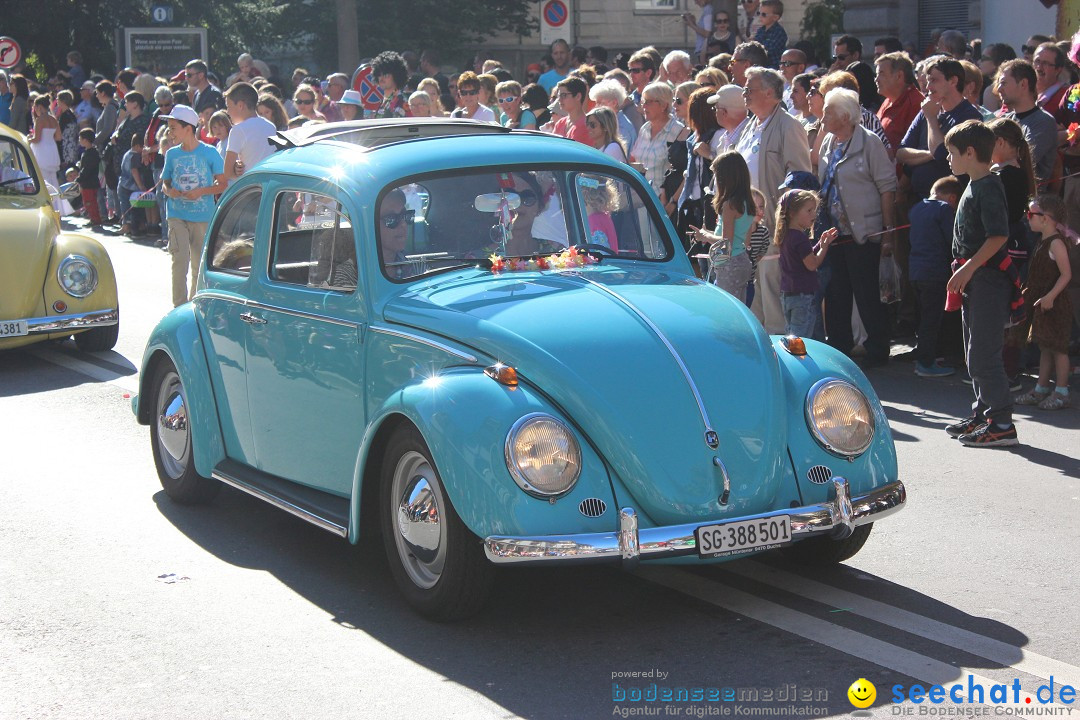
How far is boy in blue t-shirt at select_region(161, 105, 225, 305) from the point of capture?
1287 centimetres

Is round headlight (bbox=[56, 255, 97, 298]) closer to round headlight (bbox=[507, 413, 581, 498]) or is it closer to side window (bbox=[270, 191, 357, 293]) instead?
side window (bbox=[270, 191, 357, 293])

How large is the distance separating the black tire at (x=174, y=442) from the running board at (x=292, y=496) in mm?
404

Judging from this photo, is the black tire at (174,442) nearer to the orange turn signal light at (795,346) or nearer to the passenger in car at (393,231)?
the passenger in car at (393,231)

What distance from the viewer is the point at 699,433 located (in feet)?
17.7

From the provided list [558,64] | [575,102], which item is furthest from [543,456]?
[558,64]

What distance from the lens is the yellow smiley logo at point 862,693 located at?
4707 millimetres

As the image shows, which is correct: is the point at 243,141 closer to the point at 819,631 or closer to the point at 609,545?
the point at 609,545

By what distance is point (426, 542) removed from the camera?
5574 millimetres

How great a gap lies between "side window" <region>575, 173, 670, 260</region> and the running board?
5.73 feet

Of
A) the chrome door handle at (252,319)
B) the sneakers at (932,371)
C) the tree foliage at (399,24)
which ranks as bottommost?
the sneakers at (932,371)

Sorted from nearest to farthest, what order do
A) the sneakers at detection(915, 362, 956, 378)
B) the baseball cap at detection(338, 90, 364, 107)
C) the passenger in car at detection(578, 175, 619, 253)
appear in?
the passenger in car at detection(578, 175, 619, 253), the sneakers at detection(915, 362, 956, 378), the baseball cap at detection(338, 90, 364, 107)

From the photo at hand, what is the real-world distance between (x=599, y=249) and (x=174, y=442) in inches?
102

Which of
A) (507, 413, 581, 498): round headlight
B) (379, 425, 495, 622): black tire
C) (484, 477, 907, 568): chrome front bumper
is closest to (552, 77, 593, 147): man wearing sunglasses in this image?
(379, 425, 495, 622): black tire

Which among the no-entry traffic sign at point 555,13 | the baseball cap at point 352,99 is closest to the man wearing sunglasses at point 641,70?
the baseball cap at point 352,99
